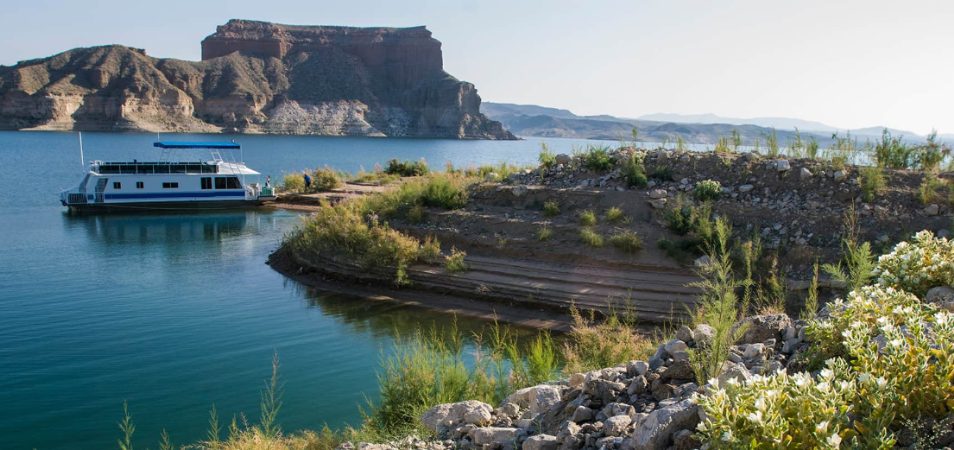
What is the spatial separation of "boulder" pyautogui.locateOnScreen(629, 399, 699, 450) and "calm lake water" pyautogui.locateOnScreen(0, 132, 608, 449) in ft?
21.5

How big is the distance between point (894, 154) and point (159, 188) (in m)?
30.9

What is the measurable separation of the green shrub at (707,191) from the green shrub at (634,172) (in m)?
1.67

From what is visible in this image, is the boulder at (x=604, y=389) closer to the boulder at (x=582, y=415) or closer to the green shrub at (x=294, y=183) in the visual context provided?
the boulder at (x=582, y=415)

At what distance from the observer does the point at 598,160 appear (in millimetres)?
20812

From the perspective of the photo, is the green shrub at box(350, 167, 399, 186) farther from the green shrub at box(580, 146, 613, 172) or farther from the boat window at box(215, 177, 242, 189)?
the green shrub at box(580, 146, 613, 172)

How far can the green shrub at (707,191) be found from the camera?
17.8 meters

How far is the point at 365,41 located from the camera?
192m

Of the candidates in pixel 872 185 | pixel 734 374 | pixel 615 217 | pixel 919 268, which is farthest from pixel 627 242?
pixel 734 374

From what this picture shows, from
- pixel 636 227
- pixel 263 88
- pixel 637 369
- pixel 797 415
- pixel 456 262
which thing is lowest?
pixel 456 262

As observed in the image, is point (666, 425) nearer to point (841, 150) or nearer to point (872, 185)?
point (872, 185)

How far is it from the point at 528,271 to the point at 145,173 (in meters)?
24.1

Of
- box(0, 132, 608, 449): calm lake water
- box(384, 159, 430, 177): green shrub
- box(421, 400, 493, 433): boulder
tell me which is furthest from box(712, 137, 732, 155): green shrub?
box(384, 159, 430, 177): green shrub

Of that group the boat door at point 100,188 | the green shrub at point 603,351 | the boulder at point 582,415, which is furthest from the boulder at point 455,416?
the boat door at point 100,188

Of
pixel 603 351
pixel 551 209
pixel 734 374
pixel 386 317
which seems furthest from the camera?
pixel 551 209
